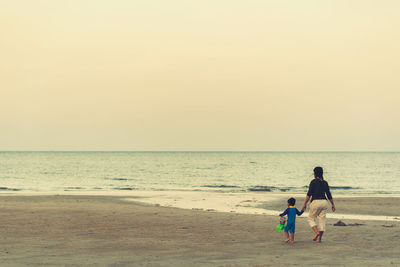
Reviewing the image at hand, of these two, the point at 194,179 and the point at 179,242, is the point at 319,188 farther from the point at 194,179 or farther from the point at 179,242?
the point at 194,179

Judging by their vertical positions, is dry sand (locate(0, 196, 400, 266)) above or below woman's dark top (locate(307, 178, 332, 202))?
below

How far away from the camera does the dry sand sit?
452 inches

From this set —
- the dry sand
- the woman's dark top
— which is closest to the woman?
the woman's dark top

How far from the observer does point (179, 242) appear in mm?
14305

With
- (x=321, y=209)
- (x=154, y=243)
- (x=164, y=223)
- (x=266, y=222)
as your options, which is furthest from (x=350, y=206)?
(x=154, y=243)

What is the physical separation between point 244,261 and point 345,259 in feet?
7.59

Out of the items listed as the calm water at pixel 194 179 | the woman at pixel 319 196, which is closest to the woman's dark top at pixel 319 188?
the woman at pixel 319 196

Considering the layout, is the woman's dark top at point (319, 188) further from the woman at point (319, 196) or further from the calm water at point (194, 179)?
the calm water at point (194, 179)

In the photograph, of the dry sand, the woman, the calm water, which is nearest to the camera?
the dry sand

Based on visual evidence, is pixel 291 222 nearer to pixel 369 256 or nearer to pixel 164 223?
pixel 369 256

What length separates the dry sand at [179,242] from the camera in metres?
11.5

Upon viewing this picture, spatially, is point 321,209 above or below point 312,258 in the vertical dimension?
above

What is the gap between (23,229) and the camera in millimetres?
16562

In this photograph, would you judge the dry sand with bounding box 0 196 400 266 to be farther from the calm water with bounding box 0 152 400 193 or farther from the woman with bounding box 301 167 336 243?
the calm water with bounding box 0 152 400 193
